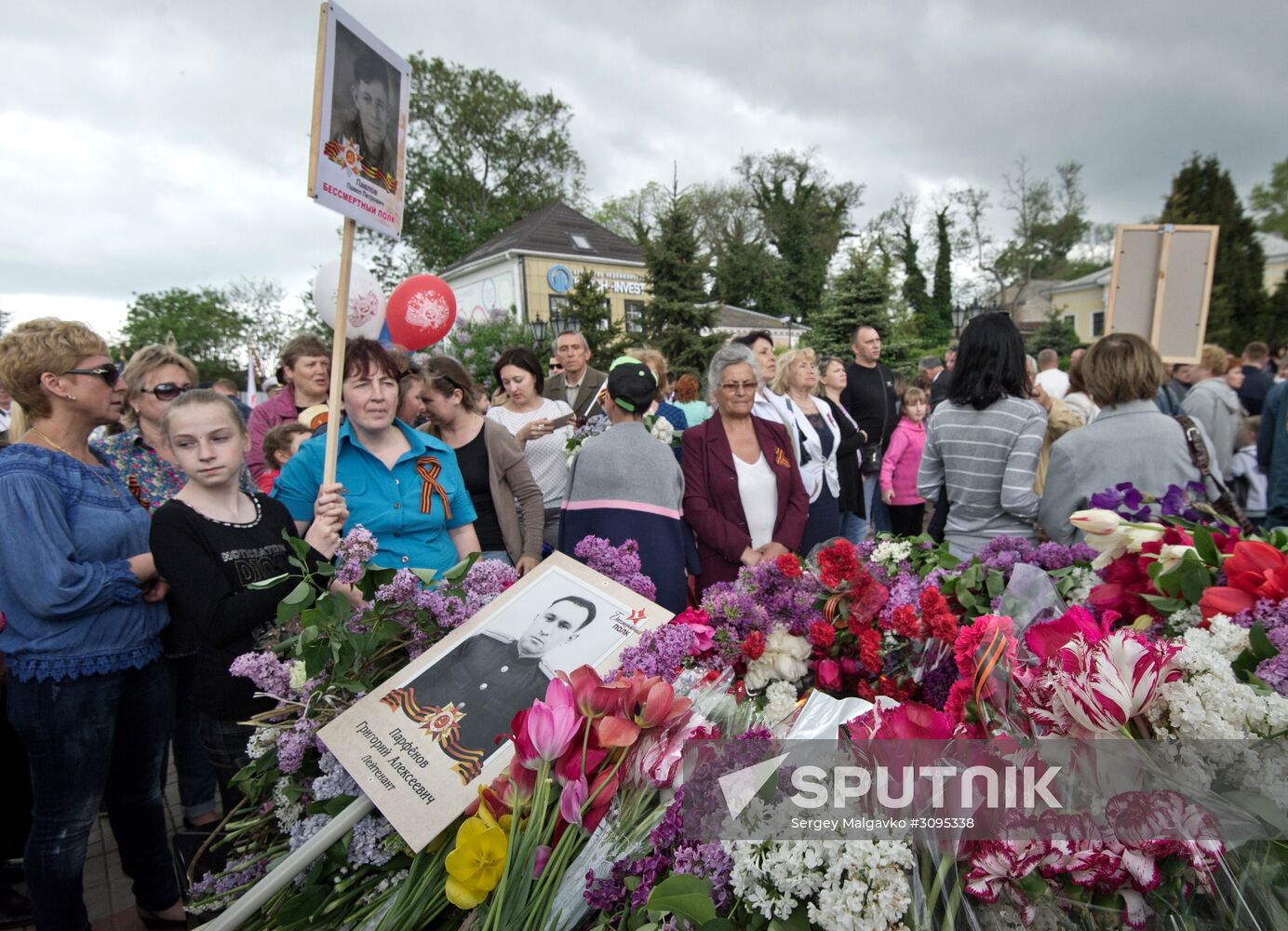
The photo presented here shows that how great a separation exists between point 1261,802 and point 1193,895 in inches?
5.0

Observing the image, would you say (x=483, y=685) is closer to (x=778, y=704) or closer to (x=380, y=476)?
(x=778, y=704)

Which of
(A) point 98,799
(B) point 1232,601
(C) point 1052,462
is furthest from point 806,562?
(A) point 98,799

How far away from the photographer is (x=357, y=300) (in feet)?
10.8

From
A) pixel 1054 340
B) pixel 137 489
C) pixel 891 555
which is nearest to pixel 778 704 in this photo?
pixel 891 555

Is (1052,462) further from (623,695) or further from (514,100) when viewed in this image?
(514,100)

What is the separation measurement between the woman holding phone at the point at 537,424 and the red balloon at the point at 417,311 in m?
0.62

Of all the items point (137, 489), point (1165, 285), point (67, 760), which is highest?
point (1165, 285)

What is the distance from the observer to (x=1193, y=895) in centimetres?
78

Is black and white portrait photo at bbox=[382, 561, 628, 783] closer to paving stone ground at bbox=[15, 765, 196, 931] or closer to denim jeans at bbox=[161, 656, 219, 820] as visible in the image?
paving stone ground at bbox=[15, 765, 196, 931]

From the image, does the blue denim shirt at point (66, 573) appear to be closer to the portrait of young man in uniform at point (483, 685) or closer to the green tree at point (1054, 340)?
the portrait of young man in uniform at point (483, 685)

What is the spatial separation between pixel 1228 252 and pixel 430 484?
39332 mm

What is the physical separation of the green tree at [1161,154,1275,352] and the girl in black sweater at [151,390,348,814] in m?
36.0

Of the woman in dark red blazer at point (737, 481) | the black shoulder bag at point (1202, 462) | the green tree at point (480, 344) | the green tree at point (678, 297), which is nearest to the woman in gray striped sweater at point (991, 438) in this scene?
the black shoulder bag at point (1202, 462)

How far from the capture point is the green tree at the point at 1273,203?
42.1m
